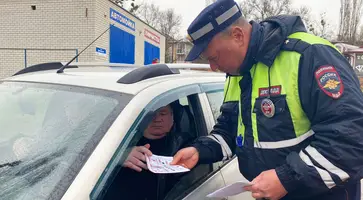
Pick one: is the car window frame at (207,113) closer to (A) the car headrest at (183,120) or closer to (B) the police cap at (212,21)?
(A) the car headrest at (183,120)

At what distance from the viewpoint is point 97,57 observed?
11.2 meters

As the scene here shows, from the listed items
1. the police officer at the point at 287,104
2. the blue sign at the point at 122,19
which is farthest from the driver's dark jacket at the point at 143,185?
the blue sign at the point at 122,19

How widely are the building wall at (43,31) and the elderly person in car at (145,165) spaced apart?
9.18 m

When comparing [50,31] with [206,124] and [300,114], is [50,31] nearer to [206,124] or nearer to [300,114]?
[206,124]

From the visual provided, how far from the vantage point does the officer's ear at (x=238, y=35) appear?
67.7 inches

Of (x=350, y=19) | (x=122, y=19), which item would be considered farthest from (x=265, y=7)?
(x=122, y=19)

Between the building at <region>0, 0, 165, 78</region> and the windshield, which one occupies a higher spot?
the building at <region>0, 0, 165, 78</region>

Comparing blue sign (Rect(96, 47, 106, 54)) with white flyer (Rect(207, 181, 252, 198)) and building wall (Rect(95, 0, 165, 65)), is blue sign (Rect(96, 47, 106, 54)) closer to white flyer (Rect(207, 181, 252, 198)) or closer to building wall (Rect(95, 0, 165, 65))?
building wall (Rect(95, 0, 165, 65))

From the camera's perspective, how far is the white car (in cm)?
137

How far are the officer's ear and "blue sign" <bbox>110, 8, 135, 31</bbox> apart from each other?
11087 mm

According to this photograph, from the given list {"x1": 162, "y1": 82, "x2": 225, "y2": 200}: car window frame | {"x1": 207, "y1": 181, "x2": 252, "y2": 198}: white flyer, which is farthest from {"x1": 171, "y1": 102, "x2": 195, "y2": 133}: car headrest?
{"x1": 207, "y1": 181, "x2": 252, "y2": 198}: white flyer

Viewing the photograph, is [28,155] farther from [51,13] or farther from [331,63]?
[51,13]

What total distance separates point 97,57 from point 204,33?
9885 millimetres

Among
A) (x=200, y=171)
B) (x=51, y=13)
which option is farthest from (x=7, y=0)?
(x=200, y=171)
